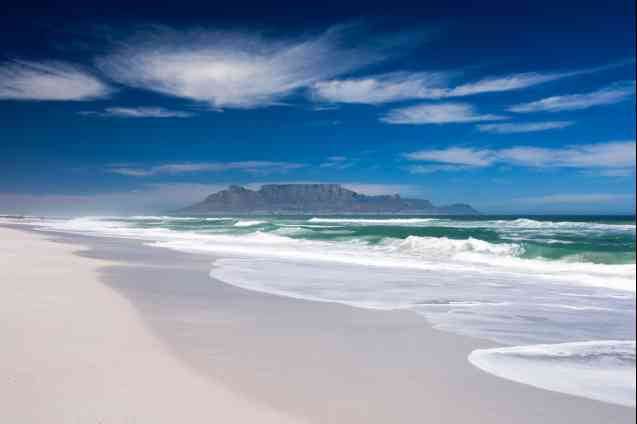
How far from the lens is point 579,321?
6648 mm

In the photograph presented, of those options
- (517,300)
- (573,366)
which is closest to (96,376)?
(573,366)

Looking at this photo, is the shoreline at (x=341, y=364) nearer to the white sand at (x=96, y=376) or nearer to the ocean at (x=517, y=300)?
the white sand at (x=96, y=376)

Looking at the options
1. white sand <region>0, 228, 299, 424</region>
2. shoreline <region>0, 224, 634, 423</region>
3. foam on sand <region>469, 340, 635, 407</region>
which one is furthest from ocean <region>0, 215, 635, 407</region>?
white sand <region>0, 228, 299, 424</region>

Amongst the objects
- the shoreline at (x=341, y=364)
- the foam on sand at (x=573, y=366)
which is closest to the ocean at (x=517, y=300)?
the foam on sand at (x=573, y=366)

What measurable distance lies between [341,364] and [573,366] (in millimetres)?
2133

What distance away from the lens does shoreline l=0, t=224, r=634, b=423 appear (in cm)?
340

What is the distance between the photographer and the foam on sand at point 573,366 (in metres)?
3.87

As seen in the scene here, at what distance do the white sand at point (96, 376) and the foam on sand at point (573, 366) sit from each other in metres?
2.22

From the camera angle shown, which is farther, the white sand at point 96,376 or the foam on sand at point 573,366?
the foam on sand at point 573,366

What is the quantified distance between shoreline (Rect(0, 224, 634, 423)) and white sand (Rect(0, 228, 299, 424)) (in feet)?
0.67

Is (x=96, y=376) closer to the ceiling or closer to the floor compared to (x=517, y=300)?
closer to the ceiling

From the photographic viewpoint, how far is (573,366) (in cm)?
450

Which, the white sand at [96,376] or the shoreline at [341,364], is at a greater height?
the white sand at [96,376]

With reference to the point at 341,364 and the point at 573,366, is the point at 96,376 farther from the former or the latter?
the point at 573,366
